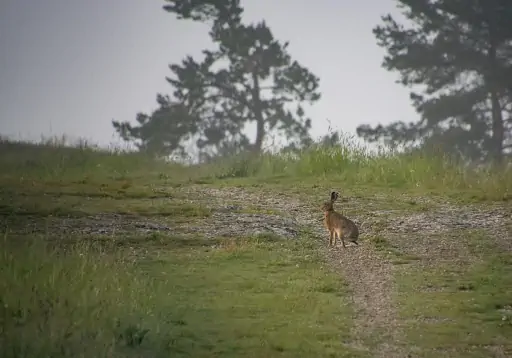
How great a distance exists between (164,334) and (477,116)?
88.4 feet

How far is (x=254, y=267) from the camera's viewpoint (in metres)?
10.2

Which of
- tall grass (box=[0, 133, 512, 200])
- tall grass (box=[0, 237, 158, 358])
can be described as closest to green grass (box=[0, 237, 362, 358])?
tall grass (box=[0, 237, 158, 358])

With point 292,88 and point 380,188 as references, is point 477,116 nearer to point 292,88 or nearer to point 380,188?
point 292,88

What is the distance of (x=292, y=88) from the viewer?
36031mm

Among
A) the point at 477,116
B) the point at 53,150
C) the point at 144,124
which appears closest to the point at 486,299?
the point at 53,150

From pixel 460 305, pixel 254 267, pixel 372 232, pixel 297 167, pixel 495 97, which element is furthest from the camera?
pixel 495 97

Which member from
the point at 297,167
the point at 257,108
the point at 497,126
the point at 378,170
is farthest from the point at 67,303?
the point at 257,108

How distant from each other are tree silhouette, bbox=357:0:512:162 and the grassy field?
1263 centimetres

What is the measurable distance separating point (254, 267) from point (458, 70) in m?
24.1

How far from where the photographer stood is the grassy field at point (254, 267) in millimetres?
6930

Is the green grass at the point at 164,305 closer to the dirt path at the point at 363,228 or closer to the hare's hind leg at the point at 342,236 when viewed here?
the dirt path at the point at 363,228

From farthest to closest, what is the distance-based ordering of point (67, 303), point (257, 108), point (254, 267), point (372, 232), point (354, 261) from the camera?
point (257, 108) → point (372, 232) → point (354, 261) → point (254, 267) → point (67, 303)

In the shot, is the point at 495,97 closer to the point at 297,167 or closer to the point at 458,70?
the point at 458,70

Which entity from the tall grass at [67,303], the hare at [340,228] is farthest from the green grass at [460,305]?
the tall grass at [67,303]
